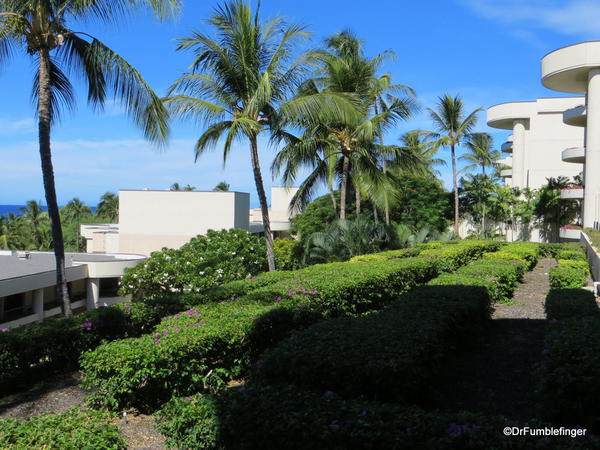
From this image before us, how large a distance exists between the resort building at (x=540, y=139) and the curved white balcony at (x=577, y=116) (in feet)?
26.0

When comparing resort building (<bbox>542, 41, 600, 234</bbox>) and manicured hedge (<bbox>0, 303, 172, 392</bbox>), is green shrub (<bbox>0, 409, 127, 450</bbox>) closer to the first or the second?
manicured hedge (<bbox>0, 303, 172, 392</bbox>)

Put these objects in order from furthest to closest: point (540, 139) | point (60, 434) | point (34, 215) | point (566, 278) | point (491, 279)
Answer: point (34, 215) < point (540, 139) < point (566, 278) < point (491, 279) < point (60, 434)

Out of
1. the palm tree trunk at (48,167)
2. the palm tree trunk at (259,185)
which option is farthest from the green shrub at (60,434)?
the palm tree trunk at (259,185)

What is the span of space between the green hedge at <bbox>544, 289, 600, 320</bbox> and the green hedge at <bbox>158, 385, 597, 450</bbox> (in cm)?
432

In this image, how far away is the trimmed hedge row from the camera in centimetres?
564

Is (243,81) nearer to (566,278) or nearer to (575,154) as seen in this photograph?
(566,278)

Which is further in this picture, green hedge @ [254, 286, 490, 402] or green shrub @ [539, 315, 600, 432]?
green hedge @ [254, 286, 490, 402]

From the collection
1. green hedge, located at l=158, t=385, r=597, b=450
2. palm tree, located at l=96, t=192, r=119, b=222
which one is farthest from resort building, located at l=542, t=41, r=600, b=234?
A: palm tree, located at l=96, t=192, r=119, b=222

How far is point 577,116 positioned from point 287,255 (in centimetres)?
1686

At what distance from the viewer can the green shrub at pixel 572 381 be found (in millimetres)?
4262

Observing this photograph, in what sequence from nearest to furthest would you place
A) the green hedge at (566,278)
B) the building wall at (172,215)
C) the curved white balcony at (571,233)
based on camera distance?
the green hedge at (566,278) → the curved white balcony at (571,233) → the building wall at (172,215)

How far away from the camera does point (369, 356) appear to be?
4918 millimetres

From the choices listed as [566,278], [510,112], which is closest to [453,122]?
[510,112]

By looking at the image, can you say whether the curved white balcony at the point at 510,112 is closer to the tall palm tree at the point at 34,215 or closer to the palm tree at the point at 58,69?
the palm tree at the point at 58,69
